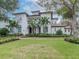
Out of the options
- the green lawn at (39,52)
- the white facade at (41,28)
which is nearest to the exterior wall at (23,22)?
the white facade at (41,28)

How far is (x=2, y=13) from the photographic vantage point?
41.2m

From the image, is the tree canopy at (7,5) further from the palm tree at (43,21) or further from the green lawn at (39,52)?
the green lawn at (39,52)

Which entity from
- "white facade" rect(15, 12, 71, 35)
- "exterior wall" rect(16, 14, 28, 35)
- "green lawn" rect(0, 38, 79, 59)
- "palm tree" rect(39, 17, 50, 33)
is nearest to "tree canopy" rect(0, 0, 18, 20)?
"palm tree" rect(39, 17, 50, 33)

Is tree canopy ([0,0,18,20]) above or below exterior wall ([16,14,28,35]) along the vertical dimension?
above

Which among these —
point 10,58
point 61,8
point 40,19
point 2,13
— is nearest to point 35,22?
point 40,19

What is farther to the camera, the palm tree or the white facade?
the white facade

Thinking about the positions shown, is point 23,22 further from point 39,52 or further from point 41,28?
point 39,52

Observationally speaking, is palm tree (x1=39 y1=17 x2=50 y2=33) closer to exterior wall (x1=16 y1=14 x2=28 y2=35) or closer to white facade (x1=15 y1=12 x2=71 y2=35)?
white facade (x1=15 y1=12 x2=71 y2=35)

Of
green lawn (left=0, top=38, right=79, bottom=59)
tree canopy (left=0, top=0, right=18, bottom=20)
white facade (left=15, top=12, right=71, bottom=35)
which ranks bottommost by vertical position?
green lawn (left=0, top=38, right=79, bottom=59)

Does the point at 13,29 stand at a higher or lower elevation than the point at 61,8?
lower

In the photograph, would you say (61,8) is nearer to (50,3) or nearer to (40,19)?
(50,3)

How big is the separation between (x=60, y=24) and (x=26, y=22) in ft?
31.9

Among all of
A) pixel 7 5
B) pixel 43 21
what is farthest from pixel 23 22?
pixel 7 5

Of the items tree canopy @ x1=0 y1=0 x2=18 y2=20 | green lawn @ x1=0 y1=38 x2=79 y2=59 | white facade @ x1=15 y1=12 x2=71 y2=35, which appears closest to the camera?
green lawn @ x1=0 y1=38 x2=79 y2=59
